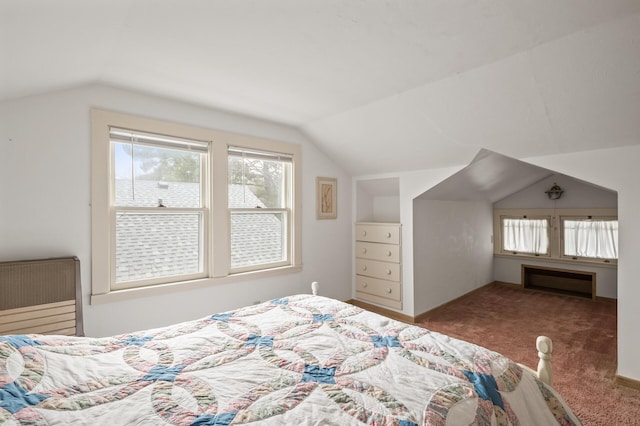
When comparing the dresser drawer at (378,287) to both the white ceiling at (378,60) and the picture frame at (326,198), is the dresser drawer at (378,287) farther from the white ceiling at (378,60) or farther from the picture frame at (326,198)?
the white ceiling at (378,60)

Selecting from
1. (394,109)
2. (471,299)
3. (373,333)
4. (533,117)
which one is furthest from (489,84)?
(471,299)

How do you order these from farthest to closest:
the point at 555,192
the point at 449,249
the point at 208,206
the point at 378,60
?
the point at 555,192 → the point at 449,249 → the point at 208,206 → the point at 378,60

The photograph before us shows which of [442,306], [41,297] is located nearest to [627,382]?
[442,306]

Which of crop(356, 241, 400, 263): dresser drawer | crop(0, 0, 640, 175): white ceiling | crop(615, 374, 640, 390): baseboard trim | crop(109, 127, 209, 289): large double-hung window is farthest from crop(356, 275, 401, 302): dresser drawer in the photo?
crop(109, 127, 209, 289): large double-hung window

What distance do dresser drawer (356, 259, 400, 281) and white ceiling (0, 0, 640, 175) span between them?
5.31 ft

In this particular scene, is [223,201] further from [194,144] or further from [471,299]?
[471,299]

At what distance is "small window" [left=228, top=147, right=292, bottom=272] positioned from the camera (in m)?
3.30

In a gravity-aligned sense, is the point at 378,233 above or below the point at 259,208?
below

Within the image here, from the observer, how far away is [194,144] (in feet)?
9.74

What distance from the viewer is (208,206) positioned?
9.99 ft

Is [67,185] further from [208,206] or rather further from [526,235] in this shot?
[526,235]

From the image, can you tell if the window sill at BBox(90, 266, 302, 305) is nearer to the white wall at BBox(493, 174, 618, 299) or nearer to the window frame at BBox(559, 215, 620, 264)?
the white wall at BBox(493, 174, 618, 299)

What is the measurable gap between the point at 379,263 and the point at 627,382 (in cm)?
241

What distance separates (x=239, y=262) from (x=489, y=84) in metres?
2.74
